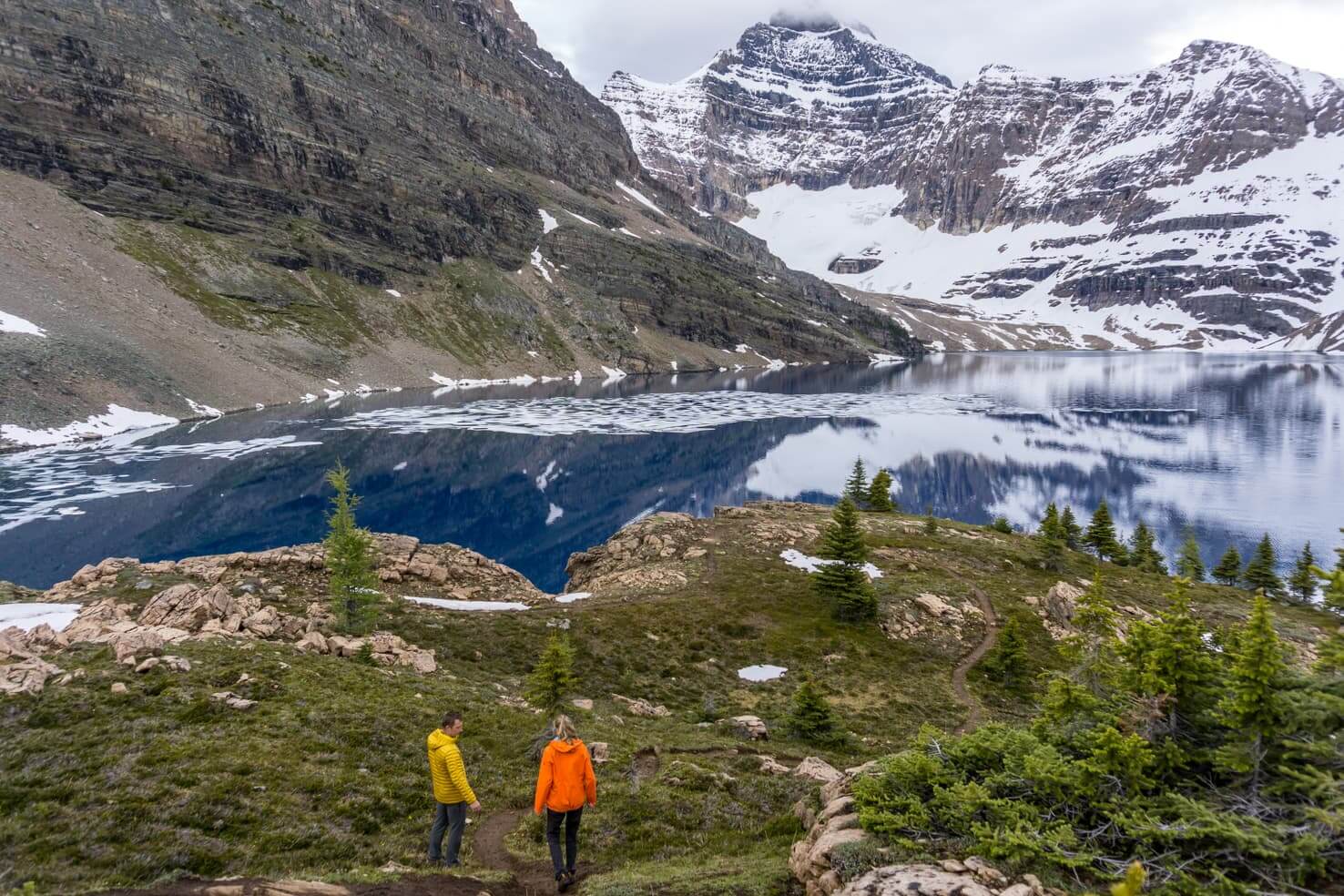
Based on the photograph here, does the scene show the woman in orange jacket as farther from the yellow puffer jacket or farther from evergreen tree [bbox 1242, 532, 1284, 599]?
evergreen tree [bbox 1242, 532, 1284, 599]

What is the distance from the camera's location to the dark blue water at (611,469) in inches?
2067

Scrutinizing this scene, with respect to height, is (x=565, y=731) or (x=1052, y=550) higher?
(x=565, y=731)

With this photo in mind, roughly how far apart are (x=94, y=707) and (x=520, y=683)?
11246 millimetres

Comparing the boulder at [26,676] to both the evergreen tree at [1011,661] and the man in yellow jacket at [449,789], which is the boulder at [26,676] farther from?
the evergreen tree at [1011,661]

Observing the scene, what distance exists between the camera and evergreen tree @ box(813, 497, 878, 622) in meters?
32.6

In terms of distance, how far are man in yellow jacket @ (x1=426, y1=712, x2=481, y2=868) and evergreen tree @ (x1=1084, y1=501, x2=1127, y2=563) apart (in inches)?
2095

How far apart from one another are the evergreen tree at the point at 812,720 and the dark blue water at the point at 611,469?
2822cm

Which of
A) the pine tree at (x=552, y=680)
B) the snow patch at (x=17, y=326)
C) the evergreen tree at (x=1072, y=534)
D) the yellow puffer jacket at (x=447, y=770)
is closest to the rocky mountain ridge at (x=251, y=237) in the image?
the snow patch at (x=17, y=326)

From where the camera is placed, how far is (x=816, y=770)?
49.7 ft

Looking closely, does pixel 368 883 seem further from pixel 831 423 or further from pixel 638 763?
pixel 831 423

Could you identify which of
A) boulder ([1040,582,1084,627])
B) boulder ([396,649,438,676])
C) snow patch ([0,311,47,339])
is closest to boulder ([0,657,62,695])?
boulder ([396,649,438,676])

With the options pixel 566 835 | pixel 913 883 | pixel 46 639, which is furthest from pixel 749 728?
pixel 46 639

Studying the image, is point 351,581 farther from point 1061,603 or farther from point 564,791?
point 1061,603

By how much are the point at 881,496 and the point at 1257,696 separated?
51.8 meters
